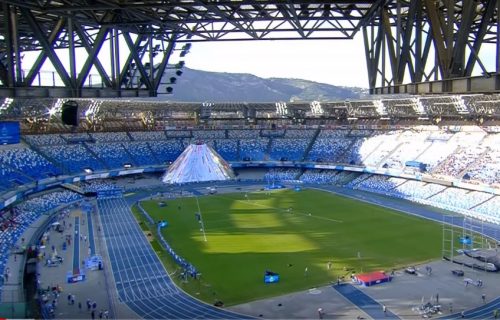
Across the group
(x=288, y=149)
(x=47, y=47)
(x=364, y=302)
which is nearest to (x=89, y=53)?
(x=47, y=47)

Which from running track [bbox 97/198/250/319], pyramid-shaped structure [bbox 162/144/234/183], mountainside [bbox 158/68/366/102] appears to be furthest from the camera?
mountainside [bbox 158/68/366/102]

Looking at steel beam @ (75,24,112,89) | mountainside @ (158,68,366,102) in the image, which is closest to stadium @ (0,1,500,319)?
steel beam @ (75,24,112,89)

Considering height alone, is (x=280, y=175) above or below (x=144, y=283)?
above

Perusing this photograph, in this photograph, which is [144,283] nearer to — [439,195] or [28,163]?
[28,163]

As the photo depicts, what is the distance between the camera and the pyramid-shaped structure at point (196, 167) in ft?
217

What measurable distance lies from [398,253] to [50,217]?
106 feet

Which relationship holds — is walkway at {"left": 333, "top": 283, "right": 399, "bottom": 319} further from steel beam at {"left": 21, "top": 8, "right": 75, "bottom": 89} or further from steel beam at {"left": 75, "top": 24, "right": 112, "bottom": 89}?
steel beam at {"left": 21, "top": 8, "right": 75, "bottom": 89}

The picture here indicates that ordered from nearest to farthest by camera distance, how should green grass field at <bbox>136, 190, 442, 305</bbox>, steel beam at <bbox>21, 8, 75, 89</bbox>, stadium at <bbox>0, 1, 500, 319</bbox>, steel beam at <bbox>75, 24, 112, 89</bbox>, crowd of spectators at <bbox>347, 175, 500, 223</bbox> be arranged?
steel beam at <bbox>21, 8, 75, 89</bbox> < steel beam at <bbox>75, 24, 112, 89</bbox> < stadium at <bbox>0, 1, 500, 319</bbox> < green grass field at <bbox>136, 190, 442, 305</bbox> < crowd of spectators at <bbox>347, 175, 500, 223</bbox>

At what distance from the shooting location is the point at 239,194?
58.0m

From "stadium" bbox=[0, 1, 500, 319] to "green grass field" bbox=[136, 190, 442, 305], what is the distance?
0.67 feet

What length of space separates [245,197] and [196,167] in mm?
13586

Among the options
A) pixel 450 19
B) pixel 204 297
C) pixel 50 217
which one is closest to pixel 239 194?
pixel 50 217

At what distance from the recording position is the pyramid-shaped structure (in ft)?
217

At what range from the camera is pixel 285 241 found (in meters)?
35.8
